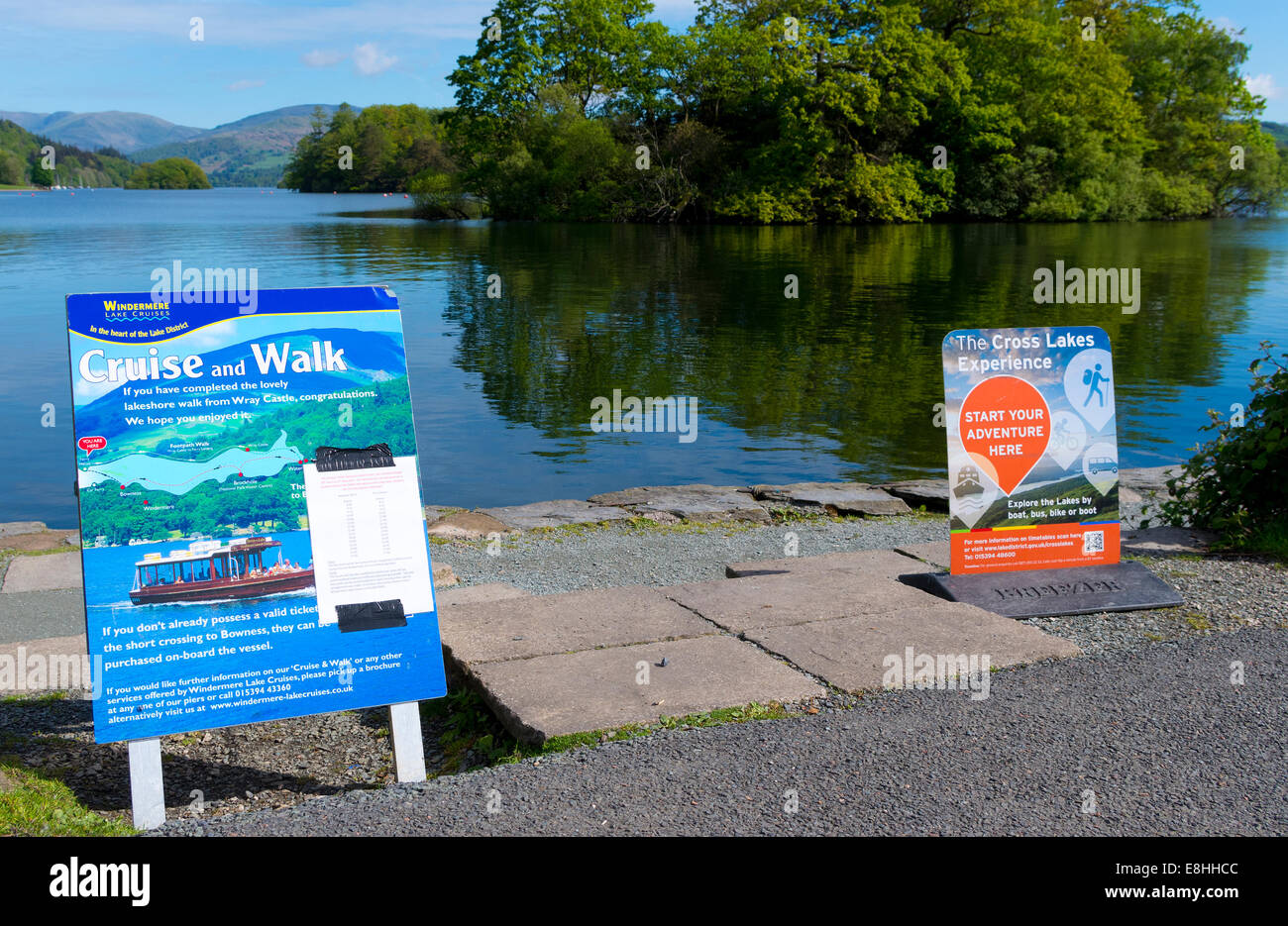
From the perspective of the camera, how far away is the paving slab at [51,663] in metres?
5.78

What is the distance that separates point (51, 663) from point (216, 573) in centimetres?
237

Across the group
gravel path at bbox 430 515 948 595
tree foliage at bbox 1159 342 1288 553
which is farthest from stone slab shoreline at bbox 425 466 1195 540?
tree foliage at bbox 1159 342 1288 553

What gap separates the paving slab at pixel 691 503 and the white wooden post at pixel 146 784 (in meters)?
6.92

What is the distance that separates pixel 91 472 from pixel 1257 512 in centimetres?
776

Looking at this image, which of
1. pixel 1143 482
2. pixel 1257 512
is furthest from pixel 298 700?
pixel 1143 482

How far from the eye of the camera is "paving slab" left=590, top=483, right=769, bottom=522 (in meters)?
10.9

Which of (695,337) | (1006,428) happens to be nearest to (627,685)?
(1006,428)

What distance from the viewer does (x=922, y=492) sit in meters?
11.9

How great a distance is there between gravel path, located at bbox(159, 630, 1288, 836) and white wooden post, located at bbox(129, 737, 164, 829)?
10 cm

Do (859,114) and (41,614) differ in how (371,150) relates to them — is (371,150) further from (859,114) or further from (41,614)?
(41,614)

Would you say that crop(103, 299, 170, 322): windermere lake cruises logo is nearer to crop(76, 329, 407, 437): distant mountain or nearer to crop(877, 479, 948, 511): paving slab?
crop(76, 329, 407, 437): distant mountain

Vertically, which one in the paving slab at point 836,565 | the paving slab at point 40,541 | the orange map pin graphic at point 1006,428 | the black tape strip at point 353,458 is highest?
the black tape strip at point 353,458

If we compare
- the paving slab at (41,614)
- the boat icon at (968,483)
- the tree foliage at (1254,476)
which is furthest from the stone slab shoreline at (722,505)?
the boat icon at (968,483)

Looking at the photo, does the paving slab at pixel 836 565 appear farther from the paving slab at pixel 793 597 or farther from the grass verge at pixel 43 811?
the grass verge at pixel 43 811
